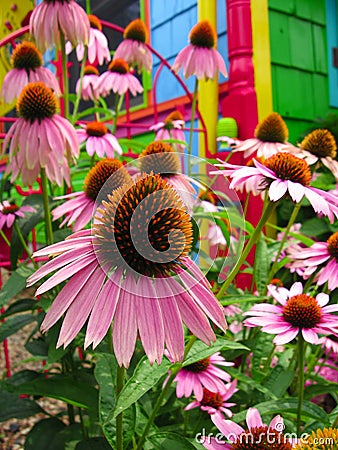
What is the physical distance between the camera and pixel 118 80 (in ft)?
4.23

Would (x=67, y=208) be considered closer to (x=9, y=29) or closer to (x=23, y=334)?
(x=23, y=334)

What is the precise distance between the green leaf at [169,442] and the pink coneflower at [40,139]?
415 millimetres

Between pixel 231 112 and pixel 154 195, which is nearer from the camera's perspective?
pixel 154 195

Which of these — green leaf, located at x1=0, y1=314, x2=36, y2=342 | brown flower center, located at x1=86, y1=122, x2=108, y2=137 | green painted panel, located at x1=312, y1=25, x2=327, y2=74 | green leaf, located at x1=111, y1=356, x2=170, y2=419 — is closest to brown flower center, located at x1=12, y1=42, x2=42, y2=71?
brown flower center, located at x1=86, y1=122, x2=108, y2=137

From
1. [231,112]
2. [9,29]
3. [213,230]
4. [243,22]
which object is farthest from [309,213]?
[9,29]

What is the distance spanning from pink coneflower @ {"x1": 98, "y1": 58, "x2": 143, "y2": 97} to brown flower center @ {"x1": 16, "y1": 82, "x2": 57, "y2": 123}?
50 centimetres

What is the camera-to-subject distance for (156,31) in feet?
7.48

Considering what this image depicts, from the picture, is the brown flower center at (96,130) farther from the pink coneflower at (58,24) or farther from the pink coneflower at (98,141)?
the pink coneflower at (58,24)

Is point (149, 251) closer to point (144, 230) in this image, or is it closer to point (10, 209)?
point (144, 230)

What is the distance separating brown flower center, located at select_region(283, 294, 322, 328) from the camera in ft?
1.75

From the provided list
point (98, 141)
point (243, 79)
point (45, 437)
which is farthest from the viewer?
point (243, 79)

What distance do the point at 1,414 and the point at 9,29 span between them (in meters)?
2.27

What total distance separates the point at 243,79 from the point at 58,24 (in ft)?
3.39

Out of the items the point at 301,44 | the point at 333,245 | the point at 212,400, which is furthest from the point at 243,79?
the point at 212,400
